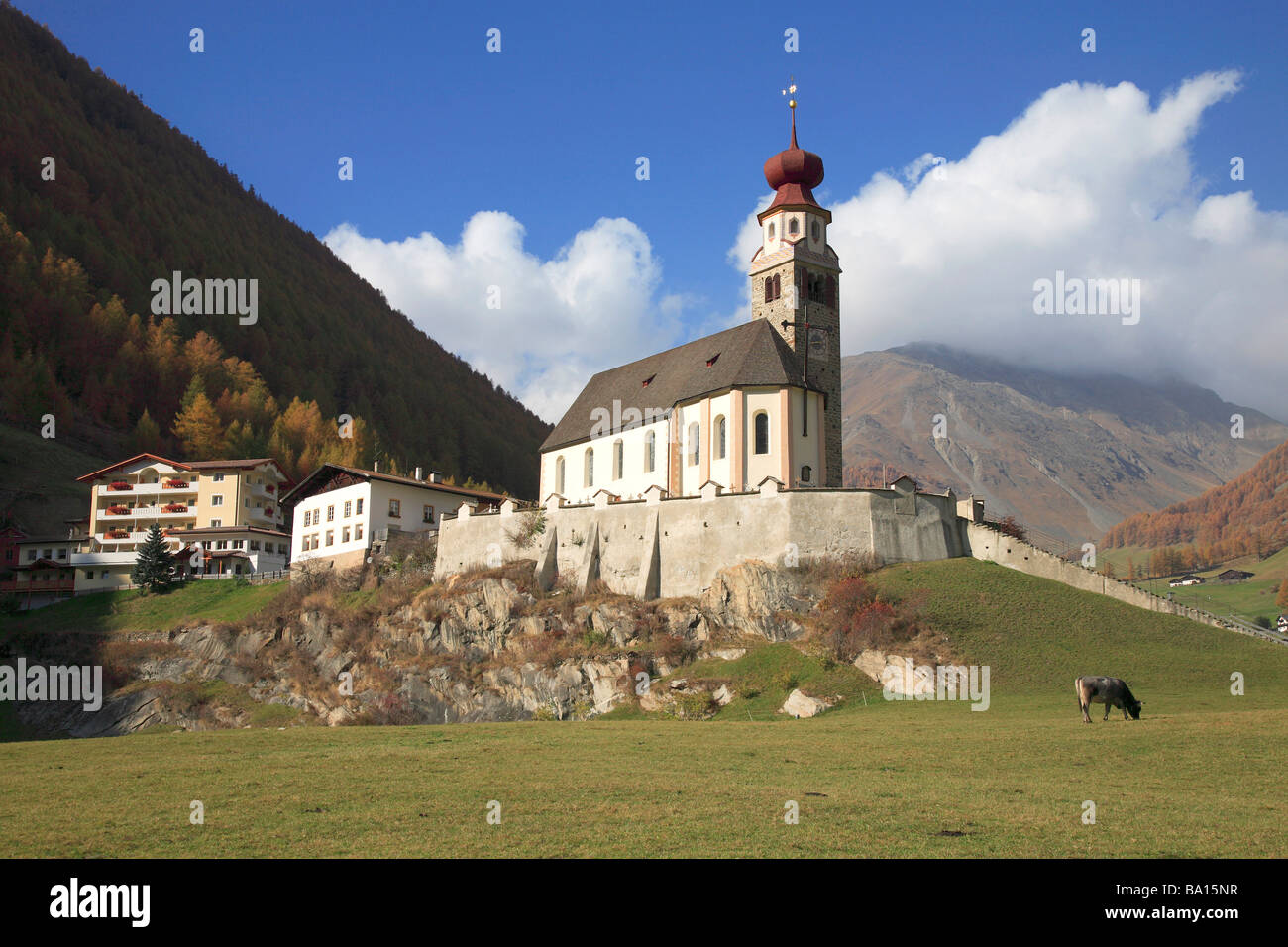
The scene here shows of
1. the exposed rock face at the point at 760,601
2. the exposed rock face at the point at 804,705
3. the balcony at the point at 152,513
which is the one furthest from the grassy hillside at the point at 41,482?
the exposed rock face at the point at 804,705

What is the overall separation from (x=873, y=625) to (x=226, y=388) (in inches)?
4444

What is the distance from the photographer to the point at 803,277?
71.6 meters

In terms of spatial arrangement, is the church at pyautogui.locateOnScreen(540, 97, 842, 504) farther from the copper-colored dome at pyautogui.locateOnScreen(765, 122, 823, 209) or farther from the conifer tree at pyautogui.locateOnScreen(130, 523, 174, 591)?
the conifer tree at pyautogui.locateOnScreen(130, 523, 174, 591)

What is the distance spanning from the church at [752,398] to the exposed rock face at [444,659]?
8.94 m

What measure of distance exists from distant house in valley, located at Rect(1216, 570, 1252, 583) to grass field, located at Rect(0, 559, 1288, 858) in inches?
5908

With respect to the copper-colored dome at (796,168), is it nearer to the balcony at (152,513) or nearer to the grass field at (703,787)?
the grass field at (703,787)

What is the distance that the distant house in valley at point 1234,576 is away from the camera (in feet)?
568

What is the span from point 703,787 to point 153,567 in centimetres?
6962

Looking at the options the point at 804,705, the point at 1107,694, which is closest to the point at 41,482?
the point at 804,705

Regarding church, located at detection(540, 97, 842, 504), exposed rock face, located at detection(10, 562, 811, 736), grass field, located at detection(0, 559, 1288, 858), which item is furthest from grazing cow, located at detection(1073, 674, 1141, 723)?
church, located at detection(540, 97, 842, 504)

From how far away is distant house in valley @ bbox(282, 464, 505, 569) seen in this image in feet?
244
